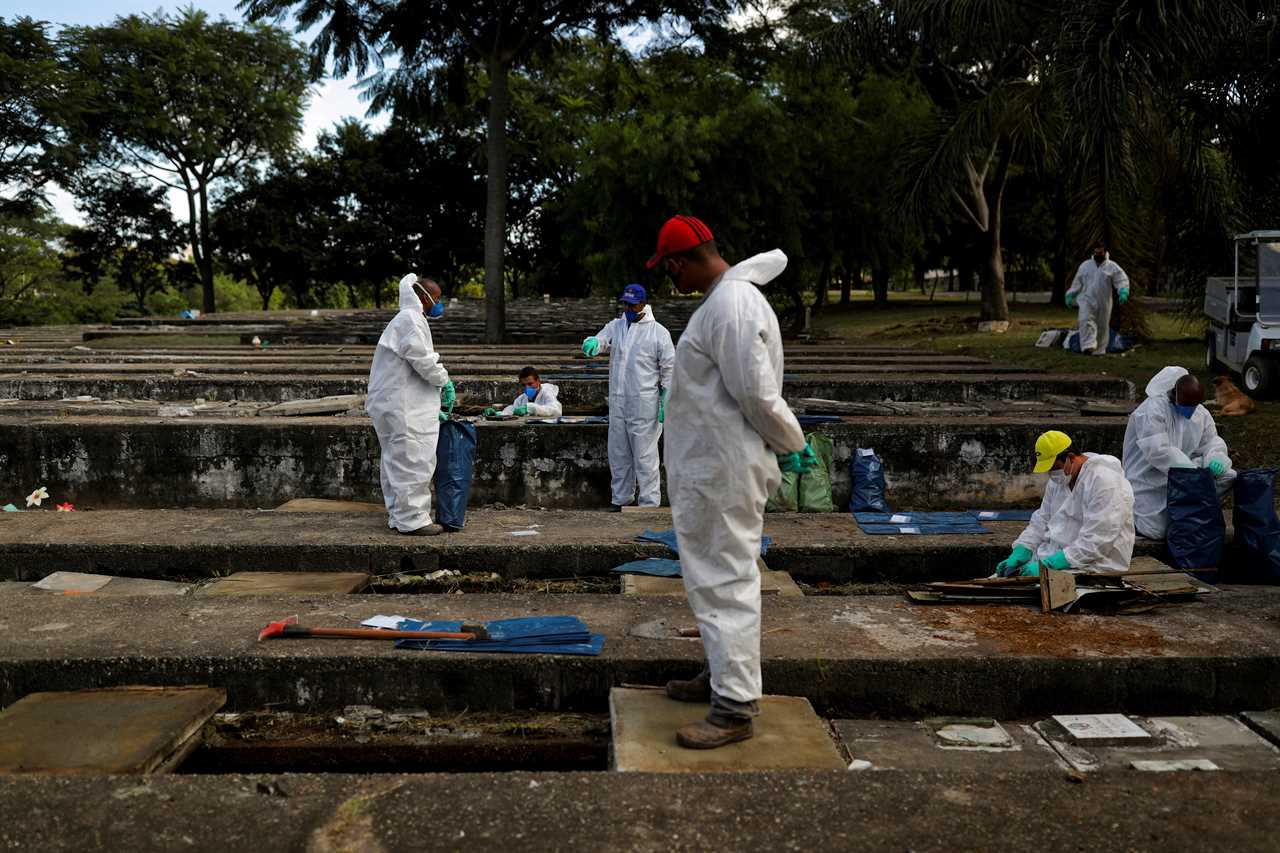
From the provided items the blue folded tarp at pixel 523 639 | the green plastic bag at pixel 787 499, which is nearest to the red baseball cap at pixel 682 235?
the blue folded tarp at pixel 523 639

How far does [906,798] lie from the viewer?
9.77ft

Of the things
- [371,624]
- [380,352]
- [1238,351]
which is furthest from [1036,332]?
[371,624]

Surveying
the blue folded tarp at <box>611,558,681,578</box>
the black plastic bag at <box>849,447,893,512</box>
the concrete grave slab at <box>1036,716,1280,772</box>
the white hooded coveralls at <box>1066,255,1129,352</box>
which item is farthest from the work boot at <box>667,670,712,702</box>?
the white hooded coveralls at <box>1066,255,1129,352</box>

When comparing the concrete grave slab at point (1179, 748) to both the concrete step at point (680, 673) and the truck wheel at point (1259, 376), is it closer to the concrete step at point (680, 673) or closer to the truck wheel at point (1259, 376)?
the concrete step at point (680, 673)

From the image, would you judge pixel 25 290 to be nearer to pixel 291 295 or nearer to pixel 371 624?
pixel 291 295

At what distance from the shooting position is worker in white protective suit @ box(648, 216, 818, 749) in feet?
11.2

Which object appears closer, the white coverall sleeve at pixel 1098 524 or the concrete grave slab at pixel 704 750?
the concrete grave slab at pixel 704 750

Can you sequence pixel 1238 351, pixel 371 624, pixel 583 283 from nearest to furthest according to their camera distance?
pixel 371 624
pixel 1238 351
pixel 583 283

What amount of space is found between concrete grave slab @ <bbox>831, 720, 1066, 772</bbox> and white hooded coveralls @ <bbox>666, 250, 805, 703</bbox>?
0.63 meters

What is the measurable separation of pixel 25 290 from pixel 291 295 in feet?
33.9

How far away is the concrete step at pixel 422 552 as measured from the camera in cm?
603

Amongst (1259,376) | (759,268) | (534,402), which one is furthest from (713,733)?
(1259,376)

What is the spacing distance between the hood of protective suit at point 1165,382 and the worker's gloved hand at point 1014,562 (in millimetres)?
1591

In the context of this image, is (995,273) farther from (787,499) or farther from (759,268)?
(759,268)
